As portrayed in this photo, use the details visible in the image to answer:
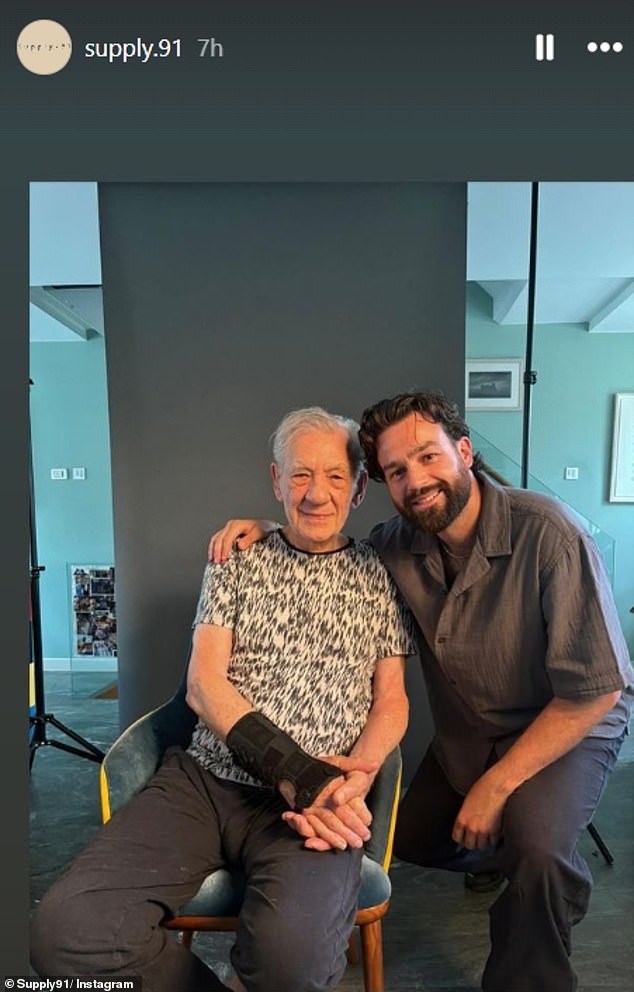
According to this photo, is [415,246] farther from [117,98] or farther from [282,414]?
[117,98]

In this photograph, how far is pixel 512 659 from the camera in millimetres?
1168

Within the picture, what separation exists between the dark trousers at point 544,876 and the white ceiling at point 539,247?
984 millimetres

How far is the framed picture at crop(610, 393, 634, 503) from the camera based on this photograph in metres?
1.85

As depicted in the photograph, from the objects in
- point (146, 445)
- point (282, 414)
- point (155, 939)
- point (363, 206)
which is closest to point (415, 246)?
point (363, 206)

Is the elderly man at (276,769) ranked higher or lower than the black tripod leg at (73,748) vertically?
higher

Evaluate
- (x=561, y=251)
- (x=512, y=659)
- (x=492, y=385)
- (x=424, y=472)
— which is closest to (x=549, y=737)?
→ (x=512, y=659)

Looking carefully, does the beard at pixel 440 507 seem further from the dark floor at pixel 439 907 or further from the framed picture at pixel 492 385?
the framed picture at pixel 492 385

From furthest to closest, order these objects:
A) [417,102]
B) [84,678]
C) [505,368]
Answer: [84,678] < [505,368] < [417,102]

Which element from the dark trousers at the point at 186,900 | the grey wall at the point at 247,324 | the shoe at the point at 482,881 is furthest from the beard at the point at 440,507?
the shoe at the point at 482,881

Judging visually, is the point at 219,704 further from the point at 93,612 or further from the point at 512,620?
the point at 93,612

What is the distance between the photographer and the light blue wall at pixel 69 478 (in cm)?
261

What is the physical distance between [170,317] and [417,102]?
121 cm

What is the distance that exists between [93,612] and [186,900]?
6.30ft

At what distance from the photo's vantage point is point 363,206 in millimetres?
1777
